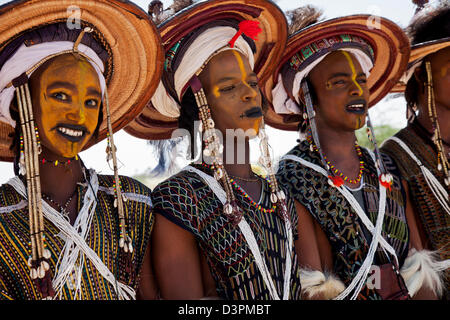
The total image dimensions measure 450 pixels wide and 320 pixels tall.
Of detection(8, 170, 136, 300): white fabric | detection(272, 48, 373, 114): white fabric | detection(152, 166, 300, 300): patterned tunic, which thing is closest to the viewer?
detection(8, 170, 136, 300): white fabric

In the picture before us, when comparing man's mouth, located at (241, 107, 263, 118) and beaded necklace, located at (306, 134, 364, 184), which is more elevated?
man's mouth, located at (241, 107, 263, 118)

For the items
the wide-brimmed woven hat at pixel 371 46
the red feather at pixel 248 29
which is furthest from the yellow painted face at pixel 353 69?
the red feather at pixel 248 29

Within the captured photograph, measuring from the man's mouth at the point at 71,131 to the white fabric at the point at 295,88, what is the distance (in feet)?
5.69

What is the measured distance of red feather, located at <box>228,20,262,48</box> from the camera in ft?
10.9

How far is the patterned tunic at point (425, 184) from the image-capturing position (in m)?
4.04

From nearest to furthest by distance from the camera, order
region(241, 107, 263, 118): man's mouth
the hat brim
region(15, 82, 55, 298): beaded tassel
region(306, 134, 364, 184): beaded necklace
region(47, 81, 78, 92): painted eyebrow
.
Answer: region(15, 82, 55, 298): beaded tassel → region(47, 81, 78, 92): painted eyebrow → region(241, 107, 263, 118): man's mouth → region(306, 134, 364, 184): beaded necklace → the hat brim

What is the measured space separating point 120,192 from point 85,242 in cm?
33

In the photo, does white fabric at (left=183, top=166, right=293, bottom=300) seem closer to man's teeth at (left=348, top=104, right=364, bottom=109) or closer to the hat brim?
man's teeth at (left=348, top=104, right=364, bottom=109)

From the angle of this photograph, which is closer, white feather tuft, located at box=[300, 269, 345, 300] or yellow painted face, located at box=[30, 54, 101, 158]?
yellow painted face, located at box=[30, 54, 101, 158]

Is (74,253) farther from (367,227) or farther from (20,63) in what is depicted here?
(367,227)

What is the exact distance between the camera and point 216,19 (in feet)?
10.9

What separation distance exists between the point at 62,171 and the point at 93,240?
0.41m

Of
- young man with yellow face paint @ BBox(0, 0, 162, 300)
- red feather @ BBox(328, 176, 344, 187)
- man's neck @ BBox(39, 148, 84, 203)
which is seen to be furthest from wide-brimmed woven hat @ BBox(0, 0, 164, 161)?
red feather @ BBox(328, 176, 344, 187)

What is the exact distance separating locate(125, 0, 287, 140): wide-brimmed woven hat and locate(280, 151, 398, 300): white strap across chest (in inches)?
29.5
